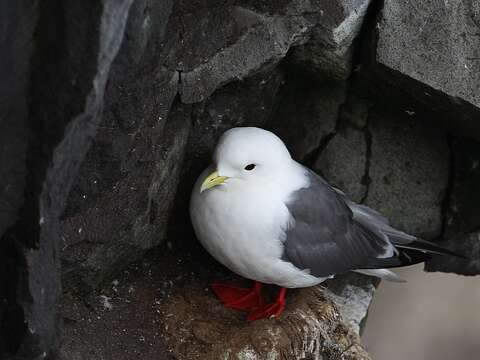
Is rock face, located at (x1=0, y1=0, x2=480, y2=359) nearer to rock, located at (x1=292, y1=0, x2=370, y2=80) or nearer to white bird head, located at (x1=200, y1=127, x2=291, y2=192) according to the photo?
rock, located at (x1=292, y1=0, x2=370, y2=80)

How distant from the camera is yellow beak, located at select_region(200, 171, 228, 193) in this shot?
2.96 m

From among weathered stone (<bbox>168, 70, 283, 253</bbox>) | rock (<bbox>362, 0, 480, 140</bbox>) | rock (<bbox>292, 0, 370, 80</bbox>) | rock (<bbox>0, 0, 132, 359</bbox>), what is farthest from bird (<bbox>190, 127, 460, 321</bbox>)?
rock (<bbox>0, 0, 132, 359</bbox>)

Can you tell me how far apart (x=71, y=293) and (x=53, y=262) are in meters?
0.72

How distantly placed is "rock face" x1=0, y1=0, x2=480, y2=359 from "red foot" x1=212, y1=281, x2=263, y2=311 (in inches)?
3.0

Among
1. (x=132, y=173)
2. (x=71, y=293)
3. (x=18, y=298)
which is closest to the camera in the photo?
(x=18, y=298)

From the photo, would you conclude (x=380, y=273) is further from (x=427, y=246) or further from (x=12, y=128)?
(x=12, y=128)

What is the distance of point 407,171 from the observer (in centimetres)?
378

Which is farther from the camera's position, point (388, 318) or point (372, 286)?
point (388, 318)

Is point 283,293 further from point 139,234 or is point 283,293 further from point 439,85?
point 439,85

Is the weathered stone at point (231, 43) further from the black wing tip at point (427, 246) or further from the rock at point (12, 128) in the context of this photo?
the black wing tip at point (427, 246)

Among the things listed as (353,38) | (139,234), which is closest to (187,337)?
(139,234)

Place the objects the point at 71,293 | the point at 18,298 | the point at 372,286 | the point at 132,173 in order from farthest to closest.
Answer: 1. the point at 372,286
2. the point at 71,293
3. the point at 132,173
4. the point at 18,298

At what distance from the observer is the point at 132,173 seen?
284 centimetres

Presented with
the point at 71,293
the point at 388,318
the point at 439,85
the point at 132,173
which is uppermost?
the point at 439,85
